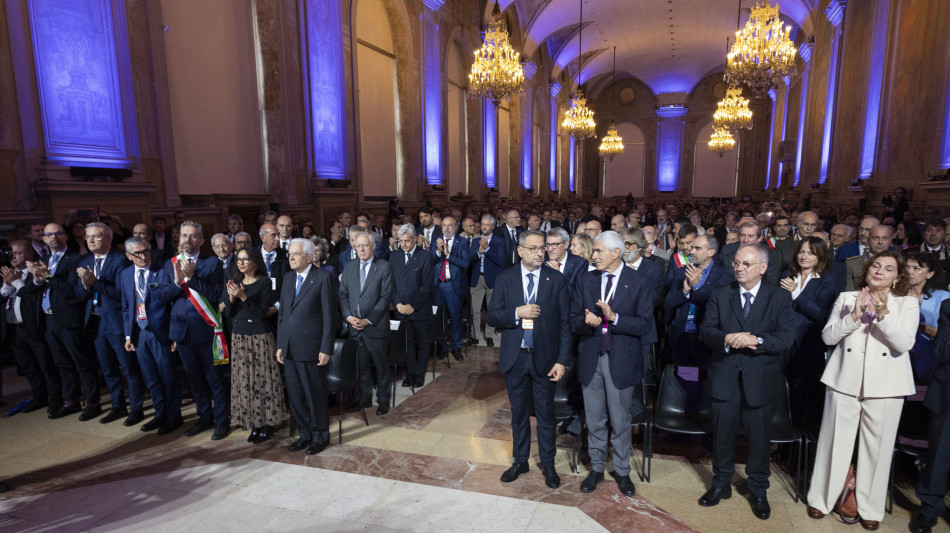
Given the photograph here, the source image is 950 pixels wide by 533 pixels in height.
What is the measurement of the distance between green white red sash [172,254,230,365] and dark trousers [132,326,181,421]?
1.47 ft

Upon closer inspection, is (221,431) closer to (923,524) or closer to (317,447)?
(317,447)

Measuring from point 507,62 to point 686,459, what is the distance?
1005 cm

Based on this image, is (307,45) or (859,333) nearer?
(859,333)

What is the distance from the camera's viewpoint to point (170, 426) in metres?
4.80

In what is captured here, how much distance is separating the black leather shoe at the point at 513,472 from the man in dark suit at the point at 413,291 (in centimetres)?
209

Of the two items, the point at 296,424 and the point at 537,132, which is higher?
the point at 537,132

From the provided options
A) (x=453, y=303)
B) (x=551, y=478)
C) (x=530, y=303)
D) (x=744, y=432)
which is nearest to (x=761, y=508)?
(x=744, y=432)

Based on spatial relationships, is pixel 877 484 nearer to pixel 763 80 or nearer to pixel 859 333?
pixel 859 333

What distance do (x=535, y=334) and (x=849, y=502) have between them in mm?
2278

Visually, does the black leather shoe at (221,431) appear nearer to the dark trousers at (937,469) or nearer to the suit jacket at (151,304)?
the suit jacket at (151,304)

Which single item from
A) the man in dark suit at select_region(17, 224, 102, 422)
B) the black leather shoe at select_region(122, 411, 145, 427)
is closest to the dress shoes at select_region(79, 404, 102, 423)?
the man in dark suit at select_region(17, 224, 102, 422)

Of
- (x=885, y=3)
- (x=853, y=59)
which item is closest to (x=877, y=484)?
(x=885, y=3)

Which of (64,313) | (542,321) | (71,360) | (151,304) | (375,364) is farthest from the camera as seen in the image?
(71,360)

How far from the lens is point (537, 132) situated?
2553 cm
